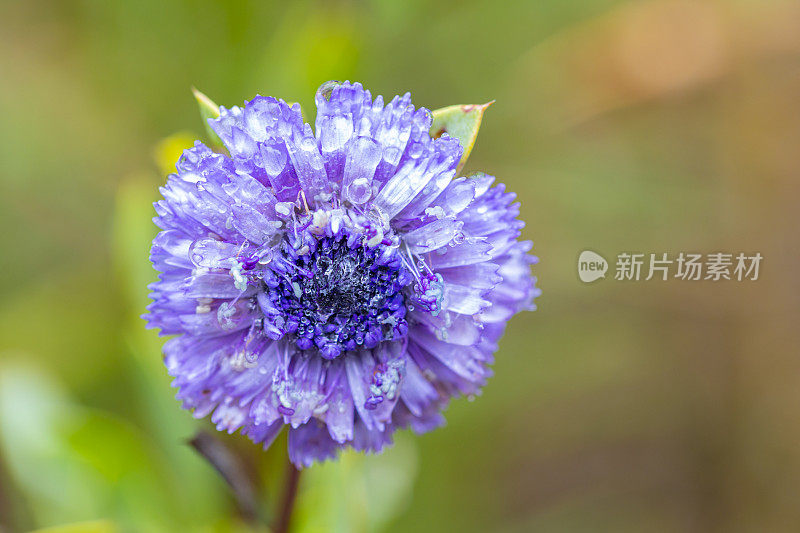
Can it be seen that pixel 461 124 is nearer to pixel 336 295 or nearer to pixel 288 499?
pixel 336 295

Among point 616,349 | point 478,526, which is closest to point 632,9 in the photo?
point 616,349

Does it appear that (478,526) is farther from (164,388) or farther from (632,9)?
(632,9)

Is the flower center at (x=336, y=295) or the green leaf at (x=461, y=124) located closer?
the flower center at (x=336, y=295)

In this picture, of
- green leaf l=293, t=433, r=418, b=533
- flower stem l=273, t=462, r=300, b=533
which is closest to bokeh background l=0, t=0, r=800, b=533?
green leaf l=293, t=433, r=418, b=533

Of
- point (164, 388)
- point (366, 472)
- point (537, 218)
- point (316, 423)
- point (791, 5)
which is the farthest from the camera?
point (537, 218)

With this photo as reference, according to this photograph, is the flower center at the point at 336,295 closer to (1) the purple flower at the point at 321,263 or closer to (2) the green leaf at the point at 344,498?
(1) the purple flower at the point at 321,263

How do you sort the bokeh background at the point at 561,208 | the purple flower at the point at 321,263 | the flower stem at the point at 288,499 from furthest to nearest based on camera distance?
1. the bokeh background at the point at 561,208
2. the flower stem at the point at 288,499
3. the purple flower at the point at 321,263

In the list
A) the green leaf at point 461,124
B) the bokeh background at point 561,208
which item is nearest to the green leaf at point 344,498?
the bokeh background at point 561,208
